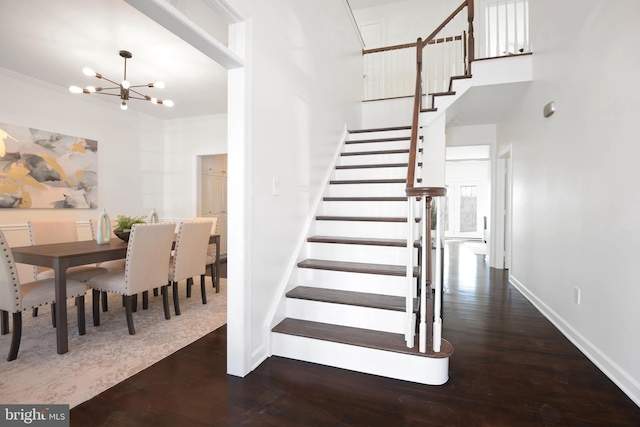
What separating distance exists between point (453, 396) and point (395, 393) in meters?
0.32

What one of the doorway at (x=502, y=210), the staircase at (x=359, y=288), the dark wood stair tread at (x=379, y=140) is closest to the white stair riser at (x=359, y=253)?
the staircase at (x=359, y=288)

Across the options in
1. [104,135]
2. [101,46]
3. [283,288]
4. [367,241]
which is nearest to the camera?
[283,288]

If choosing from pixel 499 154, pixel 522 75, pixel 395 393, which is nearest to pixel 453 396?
pixel 395 393

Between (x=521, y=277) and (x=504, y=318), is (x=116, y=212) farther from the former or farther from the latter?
(x=521, y=277)

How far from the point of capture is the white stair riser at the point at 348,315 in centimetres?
212

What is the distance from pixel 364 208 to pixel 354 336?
1.47 metres

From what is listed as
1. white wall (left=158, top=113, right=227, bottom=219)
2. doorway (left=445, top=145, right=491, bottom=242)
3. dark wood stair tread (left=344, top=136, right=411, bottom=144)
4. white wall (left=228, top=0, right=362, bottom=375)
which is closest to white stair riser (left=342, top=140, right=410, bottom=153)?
dark wood stair tread (left=344, top=136, right=411, bottom=144)

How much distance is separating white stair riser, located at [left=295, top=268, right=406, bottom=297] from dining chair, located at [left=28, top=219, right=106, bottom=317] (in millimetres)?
2117

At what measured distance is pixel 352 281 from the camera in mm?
2471

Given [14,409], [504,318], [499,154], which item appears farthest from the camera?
[499,154]

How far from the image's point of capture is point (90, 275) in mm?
2955

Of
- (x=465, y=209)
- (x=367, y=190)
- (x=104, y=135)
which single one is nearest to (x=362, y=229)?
(x=367, y=190)

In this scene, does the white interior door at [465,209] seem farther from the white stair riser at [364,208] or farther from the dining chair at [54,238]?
the dining chair at [54,238]

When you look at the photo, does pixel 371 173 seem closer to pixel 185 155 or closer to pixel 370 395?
pixel 370 395
